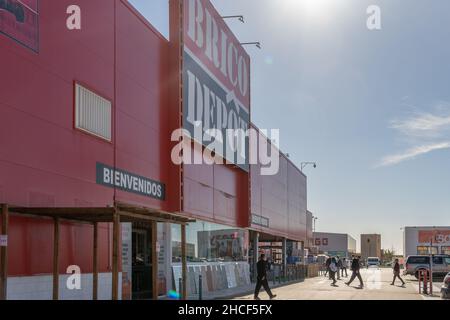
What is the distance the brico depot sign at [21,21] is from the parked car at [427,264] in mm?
35733

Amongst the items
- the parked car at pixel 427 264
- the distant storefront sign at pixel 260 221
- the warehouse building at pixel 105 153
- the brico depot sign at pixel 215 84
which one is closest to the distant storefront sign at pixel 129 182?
the warehouse building at pixel 105 153

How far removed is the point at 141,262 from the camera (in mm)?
24234

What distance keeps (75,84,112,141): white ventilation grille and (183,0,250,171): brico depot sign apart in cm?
583

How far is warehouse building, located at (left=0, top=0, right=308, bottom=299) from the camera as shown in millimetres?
13758

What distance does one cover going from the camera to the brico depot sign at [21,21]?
1341 cm

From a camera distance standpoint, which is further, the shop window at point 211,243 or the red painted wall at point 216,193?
the shop window at point 211,243

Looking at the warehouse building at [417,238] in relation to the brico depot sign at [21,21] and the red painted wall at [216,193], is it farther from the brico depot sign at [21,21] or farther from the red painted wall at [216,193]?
the brico depot sign at [21,21]

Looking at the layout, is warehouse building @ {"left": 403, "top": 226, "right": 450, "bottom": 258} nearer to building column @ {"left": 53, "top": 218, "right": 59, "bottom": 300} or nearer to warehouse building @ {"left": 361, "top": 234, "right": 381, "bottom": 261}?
building column @ {"left": 53, "top": 218, "right": 59, "bottom": 300}
